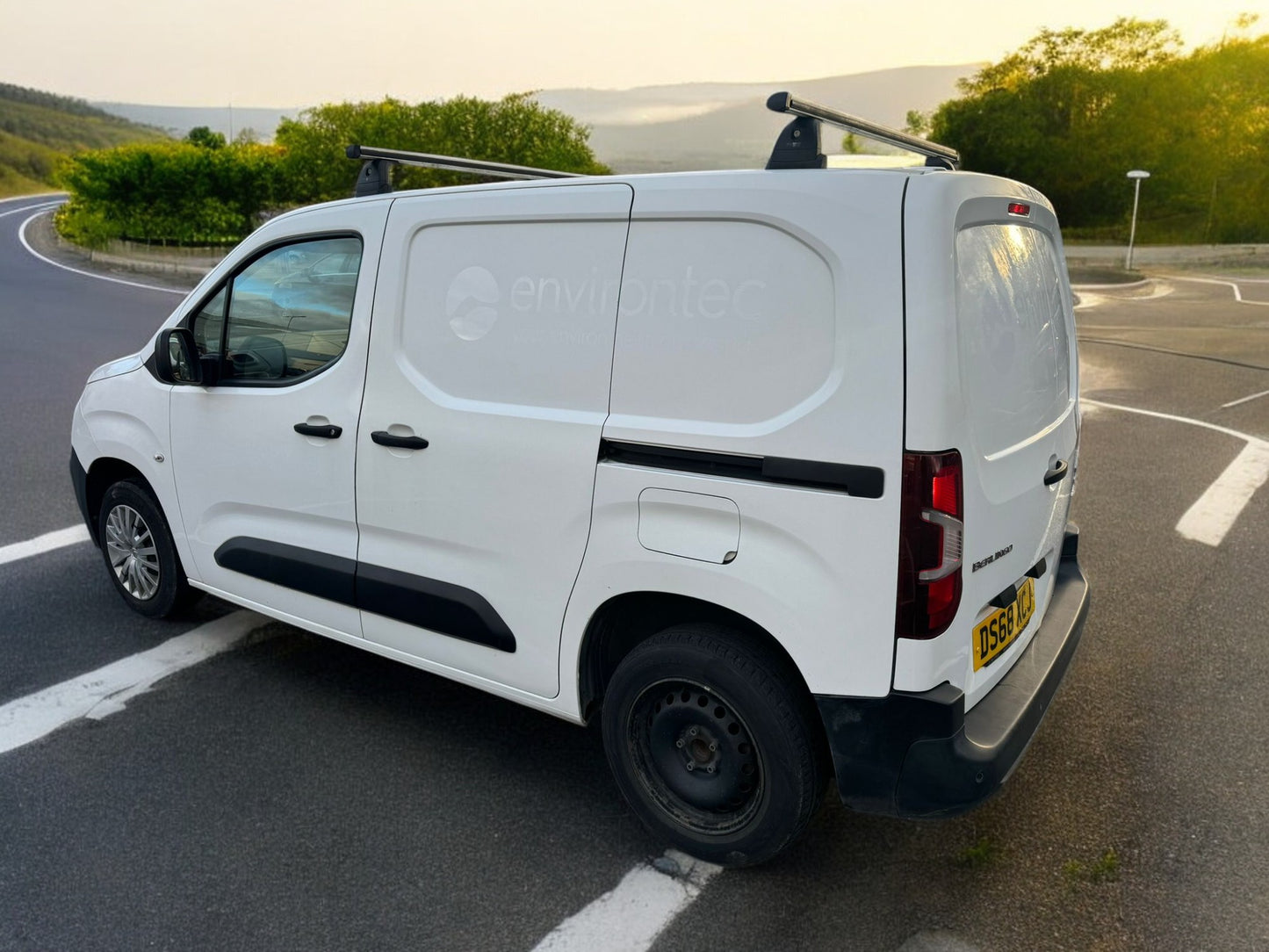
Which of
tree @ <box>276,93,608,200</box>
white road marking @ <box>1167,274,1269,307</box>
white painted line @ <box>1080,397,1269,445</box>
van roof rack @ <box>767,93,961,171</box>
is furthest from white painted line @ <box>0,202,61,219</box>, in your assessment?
van roof rack @ <box>767,93,961,171</box>

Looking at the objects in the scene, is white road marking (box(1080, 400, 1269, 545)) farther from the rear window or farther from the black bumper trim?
the black bumper trim

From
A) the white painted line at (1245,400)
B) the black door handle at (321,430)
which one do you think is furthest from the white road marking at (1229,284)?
the black door handle at (321,430)

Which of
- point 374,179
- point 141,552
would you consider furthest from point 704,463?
point 141,552

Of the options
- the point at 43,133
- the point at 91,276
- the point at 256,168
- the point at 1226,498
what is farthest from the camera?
the point at 43,133

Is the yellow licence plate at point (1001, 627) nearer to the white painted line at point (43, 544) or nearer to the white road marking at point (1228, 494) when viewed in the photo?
the white road marking at point (1228, 494)

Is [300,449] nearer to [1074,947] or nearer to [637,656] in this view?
[637,656]

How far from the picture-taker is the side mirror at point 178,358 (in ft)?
13.7

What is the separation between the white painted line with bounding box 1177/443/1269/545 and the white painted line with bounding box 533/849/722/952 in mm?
4624

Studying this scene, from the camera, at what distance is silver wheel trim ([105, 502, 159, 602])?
4.83 m

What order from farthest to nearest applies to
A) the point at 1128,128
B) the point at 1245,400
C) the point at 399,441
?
the point at 1128,128, the point at 1245,400, the point at 399,441

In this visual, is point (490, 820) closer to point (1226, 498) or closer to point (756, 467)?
point (756, 467)

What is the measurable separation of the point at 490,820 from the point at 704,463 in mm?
1398

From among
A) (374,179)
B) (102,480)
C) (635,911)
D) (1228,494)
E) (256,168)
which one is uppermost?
(256,168)

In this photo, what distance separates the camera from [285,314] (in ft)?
13.2
